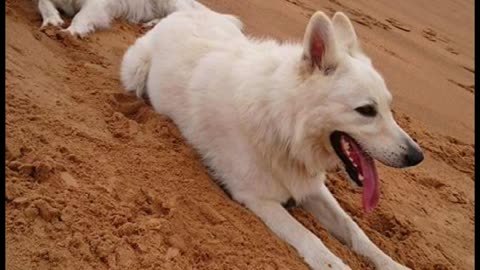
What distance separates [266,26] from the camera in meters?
6.78

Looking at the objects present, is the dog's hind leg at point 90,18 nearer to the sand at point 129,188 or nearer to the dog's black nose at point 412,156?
the sand at point 129,188

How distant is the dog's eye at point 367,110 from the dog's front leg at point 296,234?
26.2 inches

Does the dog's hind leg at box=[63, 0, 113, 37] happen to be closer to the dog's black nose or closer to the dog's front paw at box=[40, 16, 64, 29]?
the dog's front paw at box=[40, 16, 64, 29]

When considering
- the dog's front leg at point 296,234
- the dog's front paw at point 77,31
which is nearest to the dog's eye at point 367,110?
the dog's front leg at point 296,234

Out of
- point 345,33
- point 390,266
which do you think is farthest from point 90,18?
point 390,266

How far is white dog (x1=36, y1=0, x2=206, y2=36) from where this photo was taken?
495cm

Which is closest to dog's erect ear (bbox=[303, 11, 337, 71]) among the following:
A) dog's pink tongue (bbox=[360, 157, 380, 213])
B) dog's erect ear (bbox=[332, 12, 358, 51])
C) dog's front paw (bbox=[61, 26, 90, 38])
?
dog's erect ear (bbox=[332, 12, 358, 51])

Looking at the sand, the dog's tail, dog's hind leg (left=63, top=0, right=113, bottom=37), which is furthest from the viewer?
dog's hind leg (left=63, top=0, right=113, bottom=37)

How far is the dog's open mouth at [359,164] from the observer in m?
3.04

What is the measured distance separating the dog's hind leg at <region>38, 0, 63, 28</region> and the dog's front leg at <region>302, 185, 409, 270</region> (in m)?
2.71

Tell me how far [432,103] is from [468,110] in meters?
0.60

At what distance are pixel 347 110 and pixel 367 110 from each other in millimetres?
109

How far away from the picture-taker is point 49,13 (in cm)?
494

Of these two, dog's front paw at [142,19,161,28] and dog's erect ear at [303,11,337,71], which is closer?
dog's erect ear at [303,11,337,71]
